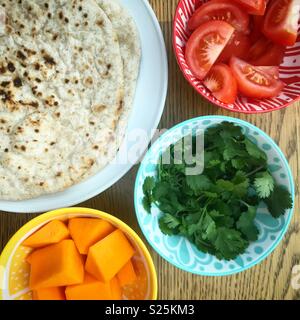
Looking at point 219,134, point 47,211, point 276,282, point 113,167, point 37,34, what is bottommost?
point 276,282

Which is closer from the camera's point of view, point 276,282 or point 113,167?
point 113,167

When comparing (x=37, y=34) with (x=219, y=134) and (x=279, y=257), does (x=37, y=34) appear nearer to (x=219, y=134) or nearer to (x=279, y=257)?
(x=219, y=134)

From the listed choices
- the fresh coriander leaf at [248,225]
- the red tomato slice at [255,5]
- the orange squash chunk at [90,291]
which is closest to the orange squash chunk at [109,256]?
the orange squash chunk at [90,291]

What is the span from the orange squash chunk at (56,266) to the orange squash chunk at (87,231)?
30 millimetres

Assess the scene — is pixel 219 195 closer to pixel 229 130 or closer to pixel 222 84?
pixel 229 130

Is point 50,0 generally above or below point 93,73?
above

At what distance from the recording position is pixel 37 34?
122 cm

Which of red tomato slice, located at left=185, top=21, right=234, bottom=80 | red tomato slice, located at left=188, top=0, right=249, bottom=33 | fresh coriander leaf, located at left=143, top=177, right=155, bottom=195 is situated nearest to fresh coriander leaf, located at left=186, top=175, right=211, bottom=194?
fresh coriander leaf, located at left=143, top=177, right=155, bottom=195

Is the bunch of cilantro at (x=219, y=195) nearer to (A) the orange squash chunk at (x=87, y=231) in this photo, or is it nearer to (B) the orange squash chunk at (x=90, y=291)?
(A) the orange squash chunk at (x=87, y=231)

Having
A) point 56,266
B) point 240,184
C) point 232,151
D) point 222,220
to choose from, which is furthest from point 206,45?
point 56,266

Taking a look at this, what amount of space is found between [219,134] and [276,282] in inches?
21.8

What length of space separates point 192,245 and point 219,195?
0.59 feet

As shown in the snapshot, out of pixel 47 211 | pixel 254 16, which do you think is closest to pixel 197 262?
pixel 47 211

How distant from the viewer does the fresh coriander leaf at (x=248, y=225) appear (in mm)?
1223
